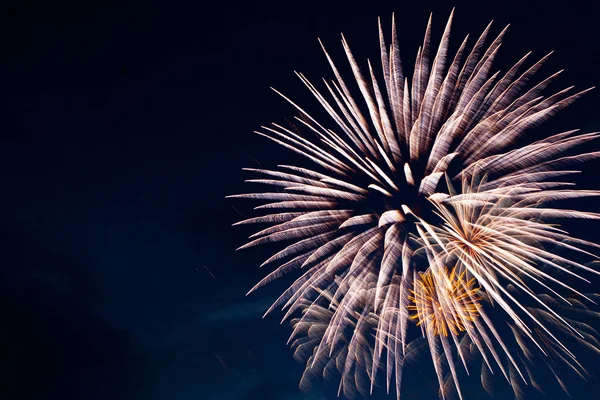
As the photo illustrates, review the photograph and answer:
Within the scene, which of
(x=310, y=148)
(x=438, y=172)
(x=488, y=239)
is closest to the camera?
(x=438, y=172)

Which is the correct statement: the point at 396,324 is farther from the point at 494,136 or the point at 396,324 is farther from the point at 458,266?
the point at 494,136

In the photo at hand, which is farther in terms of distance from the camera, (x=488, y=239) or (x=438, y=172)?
(x=488, y=239)

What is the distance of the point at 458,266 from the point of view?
16.6 meters

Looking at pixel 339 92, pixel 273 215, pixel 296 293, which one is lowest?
pixel 296 293

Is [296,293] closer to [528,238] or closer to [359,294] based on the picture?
[359,294]

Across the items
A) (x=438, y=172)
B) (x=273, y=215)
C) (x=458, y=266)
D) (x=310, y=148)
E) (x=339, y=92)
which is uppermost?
(x=339, y=92)

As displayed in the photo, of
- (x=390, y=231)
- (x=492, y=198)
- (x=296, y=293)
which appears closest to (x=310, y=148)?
(x=390, y=231)

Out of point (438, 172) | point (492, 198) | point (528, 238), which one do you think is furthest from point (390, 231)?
point (528, 238)

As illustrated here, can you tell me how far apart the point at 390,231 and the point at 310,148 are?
454cm

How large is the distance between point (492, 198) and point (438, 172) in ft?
7.72

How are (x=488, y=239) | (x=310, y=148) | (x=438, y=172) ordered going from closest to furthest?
(x=438, y=172) → (x=488, y=239) → (x=310, y=148)

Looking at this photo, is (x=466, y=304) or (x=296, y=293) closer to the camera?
(x=466, y=304)

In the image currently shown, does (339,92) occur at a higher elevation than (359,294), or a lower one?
higher

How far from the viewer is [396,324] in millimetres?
17359
